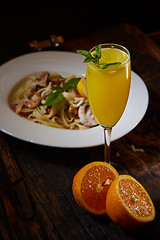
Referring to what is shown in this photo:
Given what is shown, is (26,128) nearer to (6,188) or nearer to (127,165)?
(6,188)

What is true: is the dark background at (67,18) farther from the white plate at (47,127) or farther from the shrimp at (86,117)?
the shrimp at (86,117)

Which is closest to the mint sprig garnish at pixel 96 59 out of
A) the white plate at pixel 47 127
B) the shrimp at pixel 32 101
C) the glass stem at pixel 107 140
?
the glass stem at pixel 107 140

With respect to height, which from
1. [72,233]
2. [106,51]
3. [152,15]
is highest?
[106,51]

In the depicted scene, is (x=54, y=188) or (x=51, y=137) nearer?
(x=54, y=188)

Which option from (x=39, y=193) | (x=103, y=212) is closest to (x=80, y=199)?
(x=103, y=212)

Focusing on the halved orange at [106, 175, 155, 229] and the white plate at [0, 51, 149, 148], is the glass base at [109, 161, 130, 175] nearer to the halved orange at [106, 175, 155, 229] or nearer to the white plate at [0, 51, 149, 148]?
the white plate at [0, 51, 149, 148]

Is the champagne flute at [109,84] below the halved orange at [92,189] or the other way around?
the other way around

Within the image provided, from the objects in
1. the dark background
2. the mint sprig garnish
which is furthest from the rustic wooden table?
the dark background
